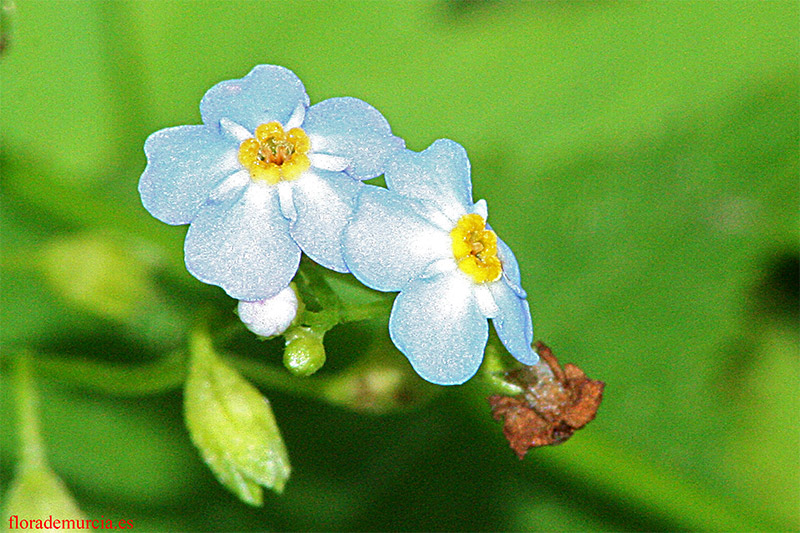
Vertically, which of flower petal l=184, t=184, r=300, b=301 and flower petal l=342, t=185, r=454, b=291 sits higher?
flower petal l=342, t=185, r=454, b=291

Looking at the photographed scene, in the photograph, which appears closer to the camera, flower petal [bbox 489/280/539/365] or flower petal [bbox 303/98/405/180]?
flower petal [bbox 489/280/539/365]

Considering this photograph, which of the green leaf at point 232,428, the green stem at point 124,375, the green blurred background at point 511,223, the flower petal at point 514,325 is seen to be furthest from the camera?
the green blurred background at point 511,223

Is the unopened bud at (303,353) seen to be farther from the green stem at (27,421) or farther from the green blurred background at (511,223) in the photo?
the green blurred background at (511,223)

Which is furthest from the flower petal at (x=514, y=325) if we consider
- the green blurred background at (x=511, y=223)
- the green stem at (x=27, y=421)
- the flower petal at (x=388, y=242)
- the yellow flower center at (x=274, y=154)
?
the green blurred background at (x=511, y=223)

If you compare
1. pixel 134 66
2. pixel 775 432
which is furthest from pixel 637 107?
pixel 134 66

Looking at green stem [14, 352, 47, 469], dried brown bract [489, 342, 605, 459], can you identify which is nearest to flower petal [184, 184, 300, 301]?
dried brown bract [489, 342, 605, 459]

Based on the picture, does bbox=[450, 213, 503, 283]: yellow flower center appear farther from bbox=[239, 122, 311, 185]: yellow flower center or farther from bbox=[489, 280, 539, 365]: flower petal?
bbox=[239, 122, 311, 185]: yellow flower center
